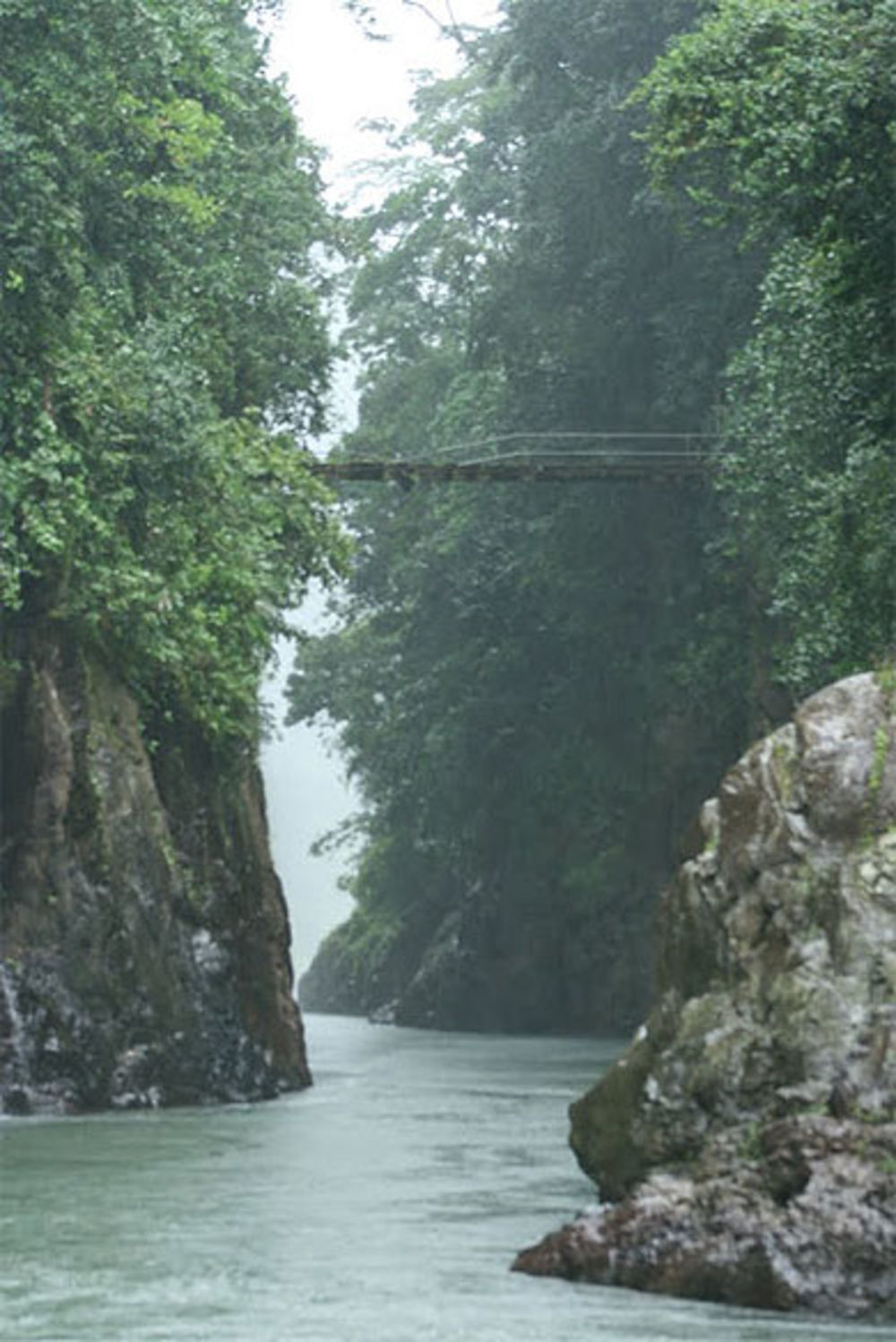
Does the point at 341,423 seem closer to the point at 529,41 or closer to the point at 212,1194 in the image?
the point at 529,41

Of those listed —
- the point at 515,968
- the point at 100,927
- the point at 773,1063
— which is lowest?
the point at 773,1063

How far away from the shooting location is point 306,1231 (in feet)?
44.0

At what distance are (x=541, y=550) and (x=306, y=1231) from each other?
29310 millimetres

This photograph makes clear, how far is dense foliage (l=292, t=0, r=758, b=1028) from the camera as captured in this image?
40562mm

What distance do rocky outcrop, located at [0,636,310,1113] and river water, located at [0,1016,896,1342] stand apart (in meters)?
0.72

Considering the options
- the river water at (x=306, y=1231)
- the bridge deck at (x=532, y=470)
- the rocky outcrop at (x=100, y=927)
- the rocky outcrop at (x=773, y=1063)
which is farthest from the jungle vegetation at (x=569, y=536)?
the rocky outcrop at (x=773, y=1063)

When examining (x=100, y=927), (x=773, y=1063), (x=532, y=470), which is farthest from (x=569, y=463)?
(x=773, y=1063)

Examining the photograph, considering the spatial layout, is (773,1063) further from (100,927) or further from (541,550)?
(541,550)

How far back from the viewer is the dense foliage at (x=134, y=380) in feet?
73.3

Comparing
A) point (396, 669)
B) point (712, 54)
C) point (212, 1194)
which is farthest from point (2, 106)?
point (396, 669)

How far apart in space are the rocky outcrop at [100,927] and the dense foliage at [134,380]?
2.91ft

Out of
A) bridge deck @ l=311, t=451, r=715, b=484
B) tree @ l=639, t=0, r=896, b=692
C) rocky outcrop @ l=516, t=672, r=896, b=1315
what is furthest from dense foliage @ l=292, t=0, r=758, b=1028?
rocky outcrop @ l=516, t=672, r=896, b=1315

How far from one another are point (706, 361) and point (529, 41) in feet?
23.5

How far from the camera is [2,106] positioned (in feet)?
74.0
